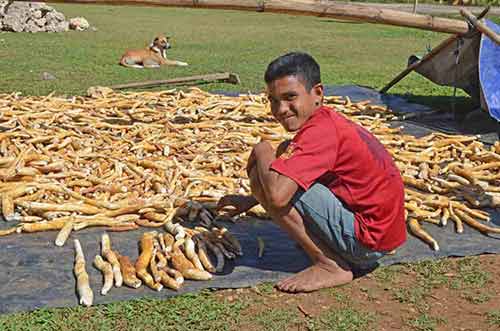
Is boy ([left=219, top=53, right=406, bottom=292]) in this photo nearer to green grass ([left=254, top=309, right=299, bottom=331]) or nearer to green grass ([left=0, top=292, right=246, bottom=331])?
green grass ([left=254, top=309, right=299, bottom=331])

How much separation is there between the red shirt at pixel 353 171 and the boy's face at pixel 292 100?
1.9 inches

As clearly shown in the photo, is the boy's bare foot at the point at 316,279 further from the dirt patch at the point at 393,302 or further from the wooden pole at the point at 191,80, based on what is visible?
the wooden pole at the point at 191,80

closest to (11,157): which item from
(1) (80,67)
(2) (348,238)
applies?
(2) (348,238)

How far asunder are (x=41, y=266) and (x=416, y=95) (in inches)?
251

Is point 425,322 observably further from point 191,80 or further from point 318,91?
point 191,80

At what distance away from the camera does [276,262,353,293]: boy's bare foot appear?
3.33m

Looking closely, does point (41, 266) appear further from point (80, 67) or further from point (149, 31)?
point (149, 31)

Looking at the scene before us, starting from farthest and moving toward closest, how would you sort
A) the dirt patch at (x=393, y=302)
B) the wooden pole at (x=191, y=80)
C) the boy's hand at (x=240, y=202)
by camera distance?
the wooden pole at (x=191, y=80) < the boy's hand at (x=240, y=202) < the dirt patch at (x=393, y=302)

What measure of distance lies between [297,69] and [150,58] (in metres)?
8.84

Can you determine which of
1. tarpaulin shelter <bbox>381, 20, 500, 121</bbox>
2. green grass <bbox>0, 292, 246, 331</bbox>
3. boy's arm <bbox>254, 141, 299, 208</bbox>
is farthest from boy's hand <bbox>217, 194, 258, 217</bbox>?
tarpaulin shelter <bbox>381, 20, 500, 121</bbox>

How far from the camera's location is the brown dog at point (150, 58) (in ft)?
37.6

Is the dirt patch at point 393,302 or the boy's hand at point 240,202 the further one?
the boy's hand at point 240,202

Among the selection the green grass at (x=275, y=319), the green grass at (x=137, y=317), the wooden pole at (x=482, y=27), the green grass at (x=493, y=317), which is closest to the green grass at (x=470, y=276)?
the green grass at (x=493, y=317)

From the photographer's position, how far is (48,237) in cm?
383
